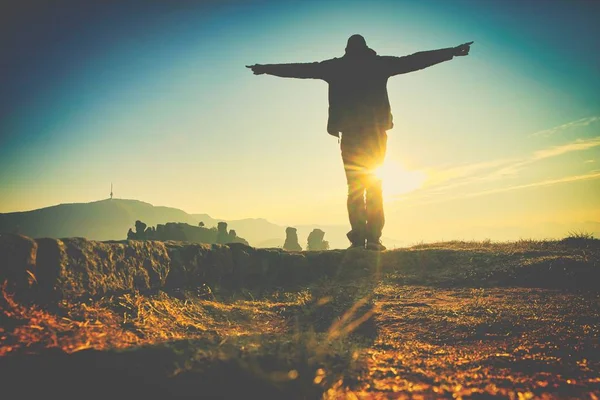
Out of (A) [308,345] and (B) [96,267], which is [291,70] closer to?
(B) [96,267]

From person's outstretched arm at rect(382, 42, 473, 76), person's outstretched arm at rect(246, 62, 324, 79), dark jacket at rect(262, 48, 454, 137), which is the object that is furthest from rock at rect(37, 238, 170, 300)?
person's outstretched arm at rect(382, 42, 473, 76)

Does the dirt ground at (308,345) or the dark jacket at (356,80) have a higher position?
the dark jacket at (356,80)

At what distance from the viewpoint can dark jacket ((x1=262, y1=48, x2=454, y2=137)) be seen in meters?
7.46

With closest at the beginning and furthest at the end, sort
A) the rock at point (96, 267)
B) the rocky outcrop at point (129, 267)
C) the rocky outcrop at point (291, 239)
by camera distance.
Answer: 1. the rocky outcrop at point (129, 267)
2. the rock at point (96, 267)
3. the rocky outcrop at point (291, 239)

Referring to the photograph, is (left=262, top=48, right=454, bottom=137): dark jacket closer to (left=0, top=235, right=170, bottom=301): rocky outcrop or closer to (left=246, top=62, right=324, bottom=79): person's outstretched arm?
(left=246, top=62, right=324, bottom=79): person's outstretched arm

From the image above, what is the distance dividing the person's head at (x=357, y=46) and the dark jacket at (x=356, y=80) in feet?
0.12

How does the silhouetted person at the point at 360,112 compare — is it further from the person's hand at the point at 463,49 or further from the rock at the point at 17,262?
the rock at the point at 17,262

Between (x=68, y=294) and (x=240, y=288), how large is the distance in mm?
2274

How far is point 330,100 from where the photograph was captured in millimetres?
7719

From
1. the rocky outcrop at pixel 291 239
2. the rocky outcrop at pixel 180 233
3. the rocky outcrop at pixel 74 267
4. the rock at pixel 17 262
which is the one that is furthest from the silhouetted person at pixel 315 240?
the rock at pixel 17 262

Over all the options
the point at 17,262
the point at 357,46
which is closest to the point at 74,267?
the point at 17,262

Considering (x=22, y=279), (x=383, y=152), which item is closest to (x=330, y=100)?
(x=383, y=152)

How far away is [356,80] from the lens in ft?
24.8

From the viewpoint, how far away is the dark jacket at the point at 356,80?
7457 mm
